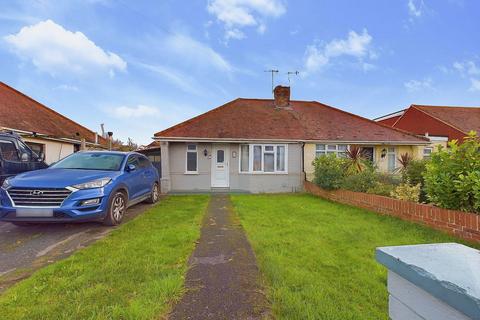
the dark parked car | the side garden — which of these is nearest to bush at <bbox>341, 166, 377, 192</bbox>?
the side garden

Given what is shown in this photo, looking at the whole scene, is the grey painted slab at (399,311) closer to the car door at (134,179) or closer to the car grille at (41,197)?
the car grille at (41,197)

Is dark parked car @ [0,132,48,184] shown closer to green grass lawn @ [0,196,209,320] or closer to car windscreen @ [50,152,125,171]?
car windscreen @ [50,152,125,171]

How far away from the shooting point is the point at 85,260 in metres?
3.94

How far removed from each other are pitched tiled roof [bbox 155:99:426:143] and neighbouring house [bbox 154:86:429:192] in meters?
0.05

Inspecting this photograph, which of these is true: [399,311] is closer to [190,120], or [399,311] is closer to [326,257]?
[326,257]

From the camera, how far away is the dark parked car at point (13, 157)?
695 cm

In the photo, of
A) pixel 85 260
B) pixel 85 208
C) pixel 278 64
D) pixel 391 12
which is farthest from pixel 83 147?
pixel 391 12

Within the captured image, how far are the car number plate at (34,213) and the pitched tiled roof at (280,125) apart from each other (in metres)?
8.02

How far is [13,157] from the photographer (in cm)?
734

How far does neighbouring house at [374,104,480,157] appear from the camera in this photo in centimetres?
2055

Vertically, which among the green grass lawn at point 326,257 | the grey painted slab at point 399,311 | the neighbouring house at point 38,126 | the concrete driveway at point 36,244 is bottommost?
the concrete driveway at point 36,244

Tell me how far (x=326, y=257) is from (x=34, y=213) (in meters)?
5.32

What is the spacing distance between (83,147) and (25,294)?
1255 cm

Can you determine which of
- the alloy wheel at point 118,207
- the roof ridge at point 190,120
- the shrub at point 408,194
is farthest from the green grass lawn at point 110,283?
the roof ridge at point 190,120
